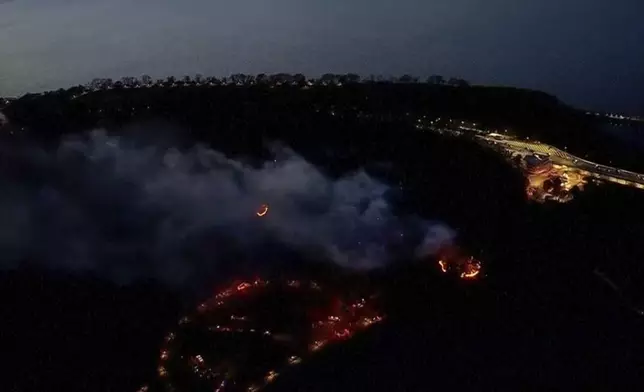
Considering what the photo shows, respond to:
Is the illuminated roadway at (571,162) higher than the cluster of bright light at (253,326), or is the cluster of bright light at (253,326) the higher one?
the illuminated roadway at (571,162)

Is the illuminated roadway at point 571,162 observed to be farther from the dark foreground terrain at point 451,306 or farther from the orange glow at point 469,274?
the orange glow at point 469,274

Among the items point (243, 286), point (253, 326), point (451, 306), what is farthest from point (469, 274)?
point (243, 286)

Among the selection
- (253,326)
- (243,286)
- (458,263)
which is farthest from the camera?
(458,263)

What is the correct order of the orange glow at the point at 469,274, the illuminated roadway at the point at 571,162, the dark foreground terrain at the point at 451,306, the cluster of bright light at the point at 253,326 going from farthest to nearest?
the illuminated roadway at the point at 571,162 < the orange glow at the point at 469,274 < the cluster of bright light at the point at 253,326 < the dark foreground terrain at the point at 451,306

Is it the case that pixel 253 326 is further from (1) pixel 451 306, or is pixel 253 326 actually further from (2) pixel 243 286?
(1) pixel 451 306

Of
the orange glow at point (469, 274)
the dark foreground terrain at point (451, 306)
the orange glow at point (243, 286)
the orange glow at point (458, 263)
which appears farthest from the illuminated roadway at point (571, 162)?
the orange glow at point (243, 286)

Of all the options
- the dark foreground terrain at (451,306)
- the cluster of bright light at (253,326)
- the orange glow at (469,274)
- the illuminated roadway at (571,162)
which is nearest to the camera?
the dark foreground terrain at (451,306)

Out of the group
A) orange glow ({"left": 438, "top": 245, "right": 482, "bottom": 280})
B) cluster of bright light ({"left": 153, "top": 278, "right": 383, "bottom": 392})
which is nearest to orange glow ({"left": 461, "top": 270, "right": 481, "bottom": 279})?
orange glow ({"left": 438, "top": 245, "right": 482, "bottom": 280})

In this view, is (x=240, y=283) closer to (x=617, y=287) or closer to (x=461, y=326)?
Answer: (x=461, y=326)

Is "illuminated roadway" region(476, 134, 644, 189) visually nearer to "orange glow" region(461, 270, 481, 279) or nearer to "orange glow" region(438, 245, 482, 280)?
"orange glow" region(438, 245, 482, 280)
